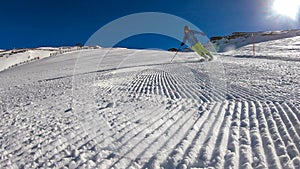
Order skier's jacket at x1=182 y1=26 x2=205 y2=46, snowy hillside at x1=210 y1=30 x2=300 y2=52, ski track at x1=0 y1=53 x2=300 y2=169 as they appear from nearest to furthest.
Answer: ski track at x1=0 y1=53 x2=300 y2=169 < skier's jacket at x1=182 y1=26 x2=205 y2=46 < snowy hillside at x1=210 y1=30 x2=300 y2=52

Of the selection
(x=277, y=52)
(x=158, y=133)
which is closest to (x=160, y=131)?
(x=158, y=133)

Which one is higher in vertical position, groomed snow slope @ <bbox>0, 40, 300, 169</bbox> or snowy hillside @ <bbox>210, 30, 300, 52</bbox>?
snowy hillside @ <bbox>210, 30, 300, 52</bbox>

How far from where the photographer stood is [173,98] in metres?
6.16

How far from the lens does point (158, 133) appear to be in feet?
12.5

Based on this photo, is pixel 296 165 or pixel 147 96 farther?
pixel 147 96

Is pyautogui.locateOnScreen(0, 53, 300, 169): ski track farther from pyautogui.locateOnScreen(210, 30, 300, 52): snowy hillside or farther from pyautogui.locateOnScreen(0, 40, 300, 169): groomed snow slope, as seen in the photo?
pyautogui.locateOnScreen(210, 30, 300, 52): snowy hillside

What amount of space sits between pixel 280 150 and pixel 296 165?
36 centimetres

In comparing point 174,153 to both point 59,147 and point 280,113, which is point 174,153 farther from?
point 280,113

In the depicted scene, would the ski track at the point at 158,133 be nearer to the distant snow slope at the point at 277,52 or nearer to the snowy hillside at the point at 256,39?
the distant snow slope at the point at 277,52

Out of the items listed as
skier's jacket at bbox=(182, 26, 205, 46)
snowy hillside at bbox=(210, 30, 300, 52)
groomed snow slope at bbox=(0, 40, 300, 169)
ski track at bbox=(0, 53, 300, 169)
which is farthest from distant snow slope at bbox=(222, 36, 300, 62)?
ski track at bbox=(0, 53, 300, 169)

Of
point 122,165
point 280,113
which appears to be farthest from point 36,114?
point 280,113

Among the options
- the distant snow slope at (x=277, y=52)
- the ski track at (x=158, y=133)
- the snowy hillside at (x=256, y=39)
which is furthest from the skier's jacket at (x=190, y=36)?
the snowy hillside at (x=256, y=39)

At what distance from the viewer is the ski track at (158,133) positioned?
293 centimetres

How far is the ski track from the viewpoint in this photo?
293 centimetres
